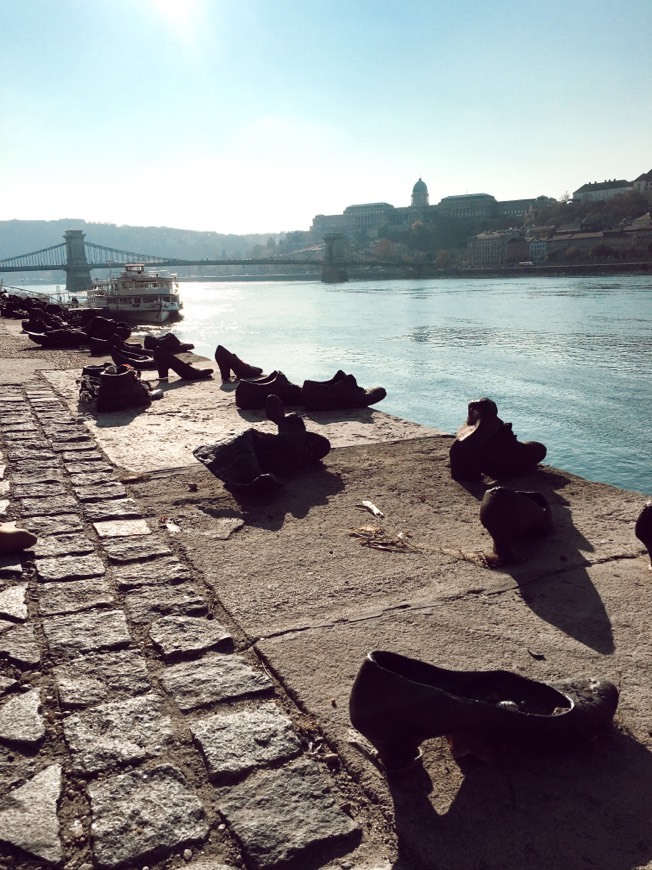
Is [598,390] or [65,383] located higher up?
[65,383]

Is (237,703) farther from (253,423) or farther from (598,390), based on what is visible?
(598,390)

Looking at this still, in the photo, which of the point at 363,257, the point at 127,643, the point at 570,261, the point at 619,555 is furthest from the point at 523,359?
the point at 363,257

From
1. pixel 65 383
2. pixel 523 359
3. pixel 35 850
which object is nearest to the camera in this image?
pixel 35 850

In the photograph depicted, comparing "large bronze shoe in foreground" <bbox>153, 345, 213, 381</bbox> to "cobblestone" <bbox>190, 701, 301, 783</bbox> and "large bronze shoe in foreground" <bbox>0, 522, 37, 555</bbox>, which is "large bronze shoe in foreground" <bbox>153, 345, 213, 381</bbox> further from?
"cobblestone" <bbox>190, 701, 301, 783</bbox>

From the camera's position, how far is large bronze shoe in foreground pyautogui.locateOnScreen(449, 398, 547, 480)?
4.21 metres

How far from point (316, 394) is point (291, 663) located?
172 inches

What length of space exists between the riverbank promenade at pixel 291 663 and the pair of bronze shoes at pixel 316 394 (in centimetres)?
231

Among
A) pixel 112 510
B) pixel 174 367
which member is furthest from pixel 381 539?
Answer: pixel 174 367

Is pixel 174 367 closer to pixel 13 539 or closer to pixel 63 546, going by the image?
pixel 63 546

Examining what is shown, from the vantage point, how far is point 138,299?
39.0m

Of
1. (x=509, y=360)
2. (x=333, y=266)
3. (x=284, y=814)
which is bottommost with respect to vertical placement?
(x=509, y=360)

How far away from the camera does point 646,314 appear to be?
3053 centimetres

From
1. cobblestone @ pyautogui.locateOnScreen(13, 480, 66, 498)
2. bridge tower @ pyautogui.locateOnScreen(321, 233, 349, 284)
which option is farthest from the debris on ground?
bridge tower @ pyautogui.locateOnScreen(321, 233, 349, 284)

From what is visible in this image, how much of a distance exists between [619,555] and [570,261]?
282 feet
